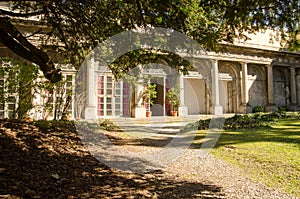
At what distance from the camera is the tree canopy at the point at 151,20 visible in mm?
3493

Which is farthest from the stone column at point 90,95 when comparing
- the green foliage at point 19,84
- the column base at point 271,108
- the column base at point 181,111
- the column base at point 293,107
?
the column base at point 293,107

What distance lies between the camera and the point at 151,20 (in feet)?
13.6

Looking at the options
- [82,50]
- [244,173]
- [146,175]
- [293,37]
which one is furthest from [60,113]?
[293,37]

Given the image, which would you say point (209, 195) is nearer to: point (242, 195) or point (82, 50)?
point (242, 195)

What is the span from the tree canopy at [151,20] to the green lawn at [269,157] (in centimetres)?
215

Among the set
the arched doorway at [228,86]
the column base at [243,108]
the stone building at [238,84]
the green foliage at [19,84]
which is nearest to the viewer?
the green foliage at [19,84]

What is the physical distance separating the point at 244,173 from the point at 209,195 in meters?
1.23

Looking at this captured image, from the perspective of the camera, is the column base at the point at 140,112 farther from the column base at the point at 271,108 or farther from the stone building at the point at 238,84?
the column base at the point at 271,108

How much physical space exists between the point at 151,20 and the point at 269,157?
3.47 metres

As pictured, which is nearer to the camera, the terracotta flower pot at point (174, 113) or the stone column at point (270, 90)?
the terracotta flower pot at point (174, 113)

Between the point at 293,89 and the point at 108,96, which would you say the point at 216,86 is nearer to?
the point at 108,96

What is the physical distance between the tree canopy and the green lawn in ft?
7.05

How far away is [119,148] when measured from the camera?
5.95 meters

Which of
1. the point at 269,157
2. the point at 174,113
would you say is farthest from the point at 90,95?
the point at 269,157
